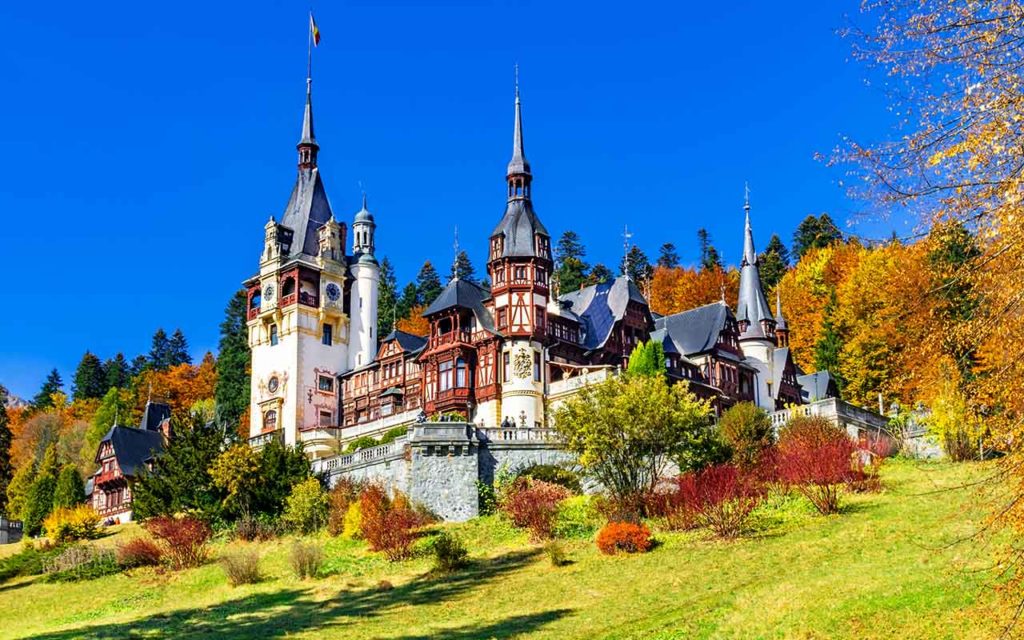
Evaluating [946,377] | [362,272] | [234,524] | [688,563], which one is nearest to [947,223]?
[946,377]

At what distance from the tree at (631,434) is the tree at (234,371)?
4666 centimetres

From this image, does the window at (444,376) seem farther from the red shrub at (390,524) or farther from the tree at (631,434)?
the tree at (631,434)

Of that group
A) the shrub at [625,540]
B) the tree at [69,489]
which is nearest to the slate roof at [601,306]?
the shrub at [625,540]

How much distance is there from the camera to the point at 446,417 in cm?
5225

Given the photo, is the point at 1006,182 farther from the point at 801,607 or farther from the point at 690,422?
the point at 690,422

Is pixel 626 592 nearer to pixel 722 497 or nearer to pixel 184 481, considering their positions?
pixel 722 497

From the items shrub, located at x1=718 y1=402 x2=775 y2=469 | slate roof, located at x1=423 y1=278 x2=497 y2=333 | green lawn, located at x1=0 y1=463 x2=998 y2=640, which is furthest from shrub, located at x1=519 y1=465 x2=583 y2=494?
slate roof, located at x1=423 y1=278 x2=497 y2=333

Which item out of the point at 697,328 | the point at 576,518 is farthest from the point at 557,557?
the point at 697,328

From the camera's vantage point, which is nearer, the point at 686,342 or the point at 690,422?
the point at 690,422

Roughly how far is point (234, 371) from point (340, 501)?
47642 mm

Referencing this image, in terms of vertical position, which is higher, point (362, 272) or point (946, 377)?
point (362, 272)

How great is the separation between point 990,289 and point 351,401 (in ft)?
178

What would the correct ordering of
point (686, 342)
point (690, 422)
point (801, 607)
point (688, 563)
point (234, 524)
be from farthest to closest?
point (686, 342)
point (234, 524)
point (690, 422)
point (688, 563)
point (801, 607)

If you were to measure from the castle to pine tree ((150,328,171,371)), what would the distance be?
49619mm
